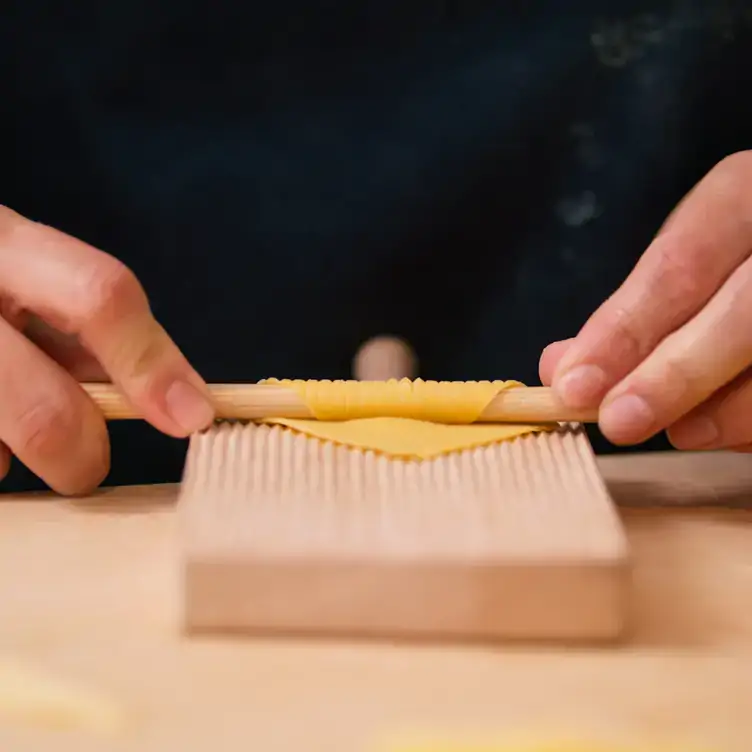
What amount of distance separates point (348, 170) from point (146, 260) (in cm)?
20

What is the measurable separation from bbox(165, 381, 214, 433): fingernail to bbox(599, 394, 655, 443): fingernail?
0.72ft

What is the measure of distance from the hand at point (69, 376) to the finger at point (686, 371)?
0.75 feet

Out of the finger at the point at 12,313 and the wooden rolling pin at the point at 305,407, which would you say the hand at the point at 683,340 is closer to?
the wooden rolling pin at the point at 305,407

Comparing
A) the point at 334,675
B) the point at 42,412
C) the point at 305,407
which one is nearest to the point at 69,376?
the point at 42,412

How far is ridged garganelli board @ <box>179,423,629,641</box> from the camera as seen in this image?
41 centimetres

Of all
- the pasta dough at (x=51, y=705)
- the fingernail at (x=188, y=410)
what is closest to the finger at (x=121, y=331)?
the fingernail at (x=188, y=410)

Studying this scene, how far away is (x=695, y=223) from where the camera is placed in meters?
0.57

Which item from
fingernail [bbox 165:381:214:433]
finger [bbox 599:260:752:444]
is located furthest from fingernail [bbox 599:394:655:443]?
fingernail [bbox 165:381:214:433]

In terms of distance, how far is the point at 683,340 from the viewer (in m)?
0.54

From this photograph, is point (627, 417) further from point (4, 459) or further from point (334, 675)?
point (4, 459)

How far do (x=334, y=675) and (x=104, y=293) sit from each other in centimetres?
25

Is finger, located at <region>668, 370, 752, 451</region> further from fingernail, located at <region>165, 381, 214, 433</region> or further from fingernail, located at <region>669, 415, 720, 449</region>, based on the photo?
fingernail, located at <region>165, 381, 214, 433</region>

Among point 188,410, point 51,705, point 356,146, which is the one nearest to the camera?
point 51,705

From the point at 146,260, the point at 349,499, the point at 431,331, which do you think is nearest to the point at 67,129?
the point at 146,260
